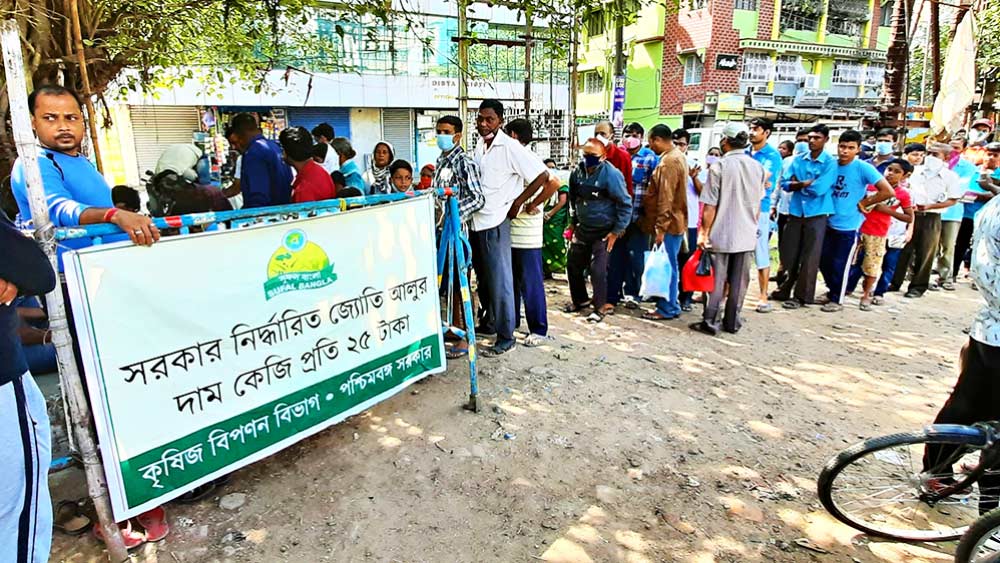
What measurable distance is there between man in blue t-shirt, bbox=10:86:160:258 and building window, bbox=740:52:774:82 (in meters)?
27.5

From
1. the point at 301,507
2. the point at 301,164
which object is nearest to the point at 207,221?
the point at 301,507

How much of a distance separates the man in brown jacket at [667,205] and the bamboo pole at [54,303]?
4657 mm

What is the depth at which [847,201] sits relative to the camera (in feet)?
20.0

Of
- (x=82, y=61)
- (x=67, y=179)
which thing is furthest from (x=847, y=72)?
(x=67, y=179)

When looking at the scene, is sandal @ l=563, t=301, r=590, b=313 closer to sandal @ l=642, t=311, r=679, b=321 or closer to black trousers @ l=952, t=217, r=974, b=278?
sandal @ l=642, t=311, r=679, b=321

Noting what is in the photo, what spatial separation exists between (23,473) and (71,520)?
1128 mm

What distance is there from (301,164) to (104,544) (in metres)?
2.84

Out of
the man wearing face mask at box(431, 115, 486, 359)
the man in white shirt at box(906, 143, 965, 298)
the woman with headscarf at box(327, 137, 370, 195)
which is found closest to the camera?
the man wearing face mask at box(431, 115, 486, 359)

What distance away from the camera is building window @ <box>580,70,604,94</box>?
99.9 ft

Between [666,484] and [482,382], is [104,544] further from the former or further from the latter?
[666,484]

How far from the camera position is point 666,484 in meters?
3.05

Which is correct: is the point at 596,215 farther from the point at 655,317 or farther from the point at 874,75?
the point at 874,75

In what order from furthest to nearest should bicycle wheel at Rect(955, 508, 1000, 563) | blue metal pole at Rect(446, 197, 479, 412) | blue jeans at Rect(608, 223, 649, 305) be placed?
blue jeans at Rect(608, 223, 649, 305), blue metal pole at Rect(446, 197, 479, 412), bicycle wheel at Rect(955, 508, 1000, 563)

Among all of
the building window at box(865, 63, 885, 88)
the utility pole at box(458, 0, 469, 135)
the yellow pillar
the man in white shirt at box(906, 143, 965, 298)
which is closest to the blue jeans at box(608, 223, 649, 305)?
the utility pole at box(458, 0, 469, 135)
